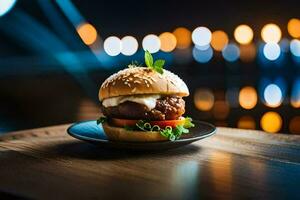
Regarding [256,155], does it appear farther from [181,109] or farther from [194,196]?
[194,196]

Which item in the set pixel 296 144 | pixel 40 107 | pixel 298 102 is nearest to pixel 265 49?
pixel 298 102

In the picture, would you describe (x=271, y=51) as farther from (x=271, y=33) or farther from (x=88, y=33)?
(x=88, y=33)

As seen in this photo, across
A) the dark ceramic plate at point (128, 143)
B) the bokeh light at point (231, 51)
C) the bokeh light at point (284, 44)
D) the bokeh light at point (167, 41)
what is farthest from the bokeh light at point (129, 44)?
the dark ceramic plate at point (128, 143)

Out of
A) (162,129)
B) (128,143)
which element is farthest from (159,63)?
(128,143)

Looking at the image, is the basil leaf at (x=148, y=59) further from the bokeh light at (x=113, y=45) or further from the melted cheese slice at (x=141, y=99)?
the bokeh light at (x=113, y=45)

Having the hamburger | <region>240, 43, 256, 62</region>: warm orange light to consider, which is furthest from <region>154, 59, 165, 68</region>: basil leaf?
<region>240, 43, 256, 62</region>: warm orange light
